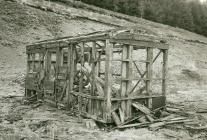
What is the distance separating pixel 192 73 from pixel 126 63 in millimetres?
21654

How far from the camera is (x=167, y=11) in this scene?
6294 centimetres

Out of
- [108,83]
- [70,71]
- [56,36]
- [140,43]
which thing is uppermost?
[56,36]

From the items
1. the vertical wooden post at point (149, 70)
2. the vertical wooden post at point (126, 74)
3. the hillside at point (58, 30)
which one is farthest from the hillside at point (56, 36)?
the vertical wooden post at point (126, 74)

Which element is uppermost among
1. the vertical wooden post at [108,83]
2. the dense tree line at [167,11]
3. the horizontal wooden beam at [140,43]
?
the dense tree line at [167,11]

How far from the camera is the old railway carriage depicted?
11.5 meters

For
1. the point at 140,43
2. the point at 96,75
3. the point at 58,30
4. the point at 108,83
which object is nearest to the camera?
the point at 108,83

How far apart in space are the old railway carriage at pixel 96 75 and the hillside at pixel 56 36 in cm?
81

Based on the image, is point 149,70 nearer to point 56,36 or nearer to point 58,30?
point 56,36

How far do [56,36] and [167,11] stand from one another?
123 feet

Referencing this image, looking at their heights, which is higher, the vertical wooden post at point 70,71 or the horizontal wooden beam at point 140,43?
the horizontal wooden beam at point 140,43

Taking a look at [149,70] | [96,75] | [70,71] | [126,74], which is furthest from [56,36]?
[126,74]

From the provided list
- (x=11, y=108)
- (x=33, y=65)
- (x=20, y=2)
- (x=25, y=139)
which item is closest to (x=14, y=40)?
(x=20, y=2)

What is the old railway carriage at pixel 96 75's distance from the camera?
11523 mm

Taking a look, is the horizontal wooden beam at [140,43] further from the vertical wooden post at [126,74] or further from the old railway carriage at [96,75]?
the vertical wooden post at [126,74]
